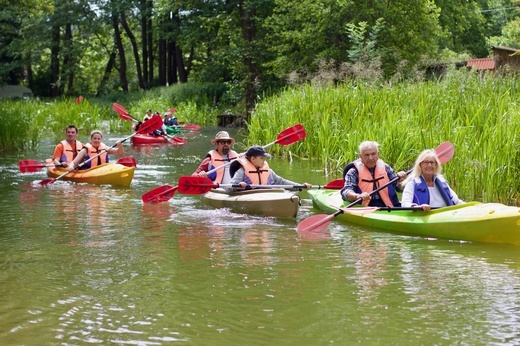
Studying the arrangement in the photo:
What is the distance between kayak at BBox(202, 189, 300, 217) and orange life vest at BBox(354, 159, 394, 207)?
31.5 inches

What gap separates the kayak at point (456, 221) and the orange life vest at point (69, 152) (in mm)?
6278

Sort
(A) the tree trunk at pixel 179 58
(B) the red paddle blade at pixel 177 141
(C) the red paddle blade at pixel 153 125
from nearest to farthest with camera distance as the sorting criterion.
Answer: (C) the red paddle blade at pixel 153 125, (B) the red paddle blade at pixel 177 141, (A) the tree trunk at pixel 179 58

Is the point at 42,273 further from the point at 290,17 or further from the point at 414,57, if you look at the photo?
the point at 290,17

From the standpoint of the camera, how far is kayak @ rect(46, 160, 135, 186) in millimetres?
12484

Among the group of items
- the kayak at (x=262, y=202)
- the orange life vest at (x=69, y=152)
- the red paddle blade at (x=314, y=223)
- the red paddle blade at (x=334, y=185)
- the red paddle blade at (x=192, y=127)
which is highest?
the red paddle blade at (x=192, y=127)

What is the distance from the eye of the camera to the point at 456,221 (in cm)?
765

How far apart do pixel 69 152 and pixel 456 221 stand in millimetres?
7755

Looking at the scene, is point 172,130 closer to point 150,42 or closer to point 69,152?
point 69,152

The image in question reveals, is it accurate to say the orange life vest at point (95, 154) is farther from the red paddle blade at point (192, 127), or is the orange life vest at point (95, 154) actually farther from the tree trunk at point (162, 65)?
the tree trunk at point (162, 65)

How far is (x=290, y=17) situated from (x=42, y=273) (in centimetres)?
2064

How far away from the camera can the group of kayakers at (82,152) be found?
13.1 meters

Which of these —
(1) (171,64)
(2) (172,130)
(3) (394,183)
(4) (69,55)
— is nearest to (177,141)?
(2) (172,130)

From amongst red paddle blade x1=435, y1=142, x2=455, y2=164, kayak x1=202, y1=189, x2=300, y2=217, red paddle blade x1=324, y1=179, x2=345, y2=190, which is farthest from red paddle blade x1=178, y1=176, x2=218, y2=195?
red paddle blade x1=435, y1=142, x2=455, y2=164

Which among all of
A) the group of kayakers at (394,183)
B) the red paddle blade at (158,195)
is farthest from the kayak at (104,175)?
the group of kayakers at (394,183)
